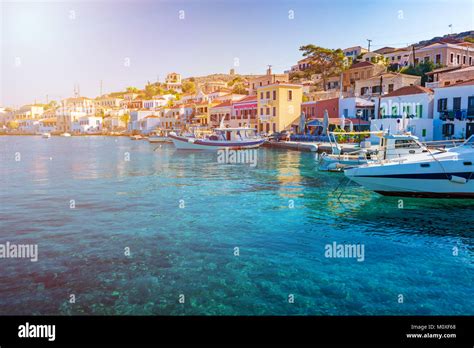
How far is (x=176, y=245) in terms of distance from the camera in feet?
39.1

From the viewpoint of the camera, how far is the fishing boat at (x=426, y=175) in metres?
16.0

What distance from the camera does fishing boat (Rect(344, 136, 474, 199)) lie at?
15992mm

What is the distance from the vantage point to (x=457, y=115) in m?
35.2

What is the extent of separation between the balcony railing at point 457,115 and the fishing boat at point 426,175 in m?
20.1

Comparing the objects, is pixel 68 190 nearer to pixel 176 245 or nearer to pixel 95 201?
pixel 95 201

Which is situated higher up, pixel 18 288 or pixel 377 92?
pixel 377 92

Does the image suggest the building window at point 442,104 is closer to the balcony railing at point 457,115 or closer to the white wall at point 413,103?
the balcony railing at point 457,115

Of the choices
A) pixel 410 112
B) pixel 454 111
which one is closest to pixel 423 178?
pixel 454 111

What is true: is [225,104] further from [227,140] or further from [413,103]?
[413,103]

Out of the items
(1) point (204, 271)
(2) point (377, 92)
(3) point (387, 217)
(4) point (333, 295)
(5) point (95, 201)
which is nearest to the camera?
(4) point (333, 295)

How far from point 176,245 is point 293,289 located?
173 inches

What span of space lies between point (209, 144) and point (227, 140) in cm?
245
